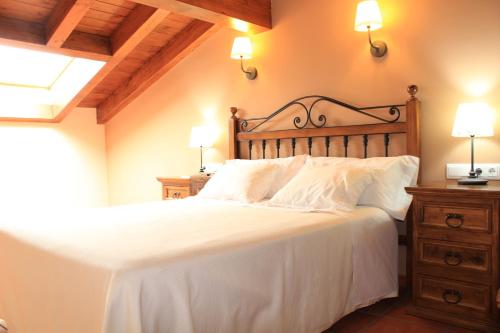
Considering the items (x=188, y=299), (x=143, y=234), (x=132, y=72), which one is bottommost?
(x=188, y=299)

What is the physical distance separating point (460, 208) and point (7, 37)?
335 centimetres

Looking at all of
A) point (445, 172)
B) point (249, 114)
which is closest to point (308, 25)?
point (249, 114)

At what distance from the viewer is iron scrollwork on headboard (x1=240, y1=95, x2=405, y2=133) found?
114 inches

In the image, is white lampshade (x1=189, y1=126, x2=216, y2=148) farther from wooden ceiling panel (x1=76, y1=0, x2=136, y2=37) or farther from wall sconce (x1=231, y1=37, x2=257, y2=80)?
wooden ceiling panel (x1=76, y1=0, x2=136, y2=37)

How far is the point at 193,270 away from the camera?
57.9 inches

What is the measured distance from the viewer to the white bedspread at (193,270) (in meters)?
1.38

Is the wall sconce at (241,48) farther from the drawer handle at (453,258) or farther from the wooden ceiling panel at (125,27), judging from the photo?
the drawer handle at (453,258)

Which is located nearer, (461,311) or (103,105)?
(461,311)

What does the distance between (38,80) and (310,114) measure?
10.1ft

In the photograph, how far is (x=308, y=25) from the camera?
333 centimetres

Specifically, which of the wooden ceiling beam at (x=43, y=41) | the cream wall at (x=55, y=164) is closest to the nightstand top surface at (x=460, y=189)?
the wooden ceiling beam at (x=43, y=41)

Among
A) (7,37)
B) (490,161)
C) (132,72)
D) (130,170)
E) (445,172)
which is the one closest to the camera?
(490,161)

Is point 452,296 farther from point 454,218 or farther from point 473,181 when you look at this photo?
point 473,181

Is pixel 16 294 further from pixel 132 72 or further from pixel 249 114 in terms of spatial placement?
pixel 132 72
